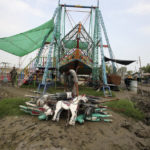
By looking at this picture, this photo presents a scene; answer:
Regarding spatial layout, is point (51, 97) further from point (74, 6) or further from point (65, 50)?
point (74, 6)

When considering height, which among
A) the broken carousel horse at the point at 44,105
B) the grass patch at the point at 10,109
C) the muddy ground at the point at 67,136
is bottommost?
the muddy ground at the point at 67,136

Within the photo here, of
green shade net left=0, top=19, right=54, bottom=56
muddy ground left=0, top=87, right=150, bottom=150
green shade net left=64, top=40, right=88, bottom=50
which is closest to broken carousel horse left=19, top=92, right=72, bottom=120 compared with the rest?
muddy ground left=0, top=87, right=150, bottom=150

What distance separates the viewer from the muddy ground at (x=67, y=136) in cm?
234

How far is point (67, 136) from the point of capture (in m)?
2.64

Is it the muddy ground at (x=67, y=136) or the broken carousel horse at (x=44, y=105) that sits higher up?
the broken carousel horse at (x=44, y=105)

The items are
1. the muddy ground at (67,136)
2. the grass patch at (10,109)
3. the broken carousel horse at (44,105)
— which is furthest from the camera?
the grass patch at (10,109)

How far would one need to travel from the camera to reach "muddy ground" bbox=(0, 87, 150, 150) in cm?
234

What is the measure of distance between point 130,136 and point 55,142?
1988 millimetres

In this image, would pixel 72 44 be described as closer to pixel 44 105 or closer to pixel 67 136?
pixel 44 105

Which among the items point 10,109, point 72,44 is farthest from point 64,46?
point 10,109

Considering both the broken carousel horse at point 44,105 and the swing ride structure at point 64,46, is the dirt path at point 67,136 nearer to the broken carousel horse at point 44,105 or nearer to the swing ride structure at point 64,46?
the broken carousel horse at point 44,105

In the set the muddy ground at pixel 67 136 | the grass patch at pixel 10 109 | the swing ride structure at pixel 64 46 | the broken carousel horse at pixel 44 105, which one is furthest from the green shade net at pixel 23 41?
the muddy ground at pixel 67 136

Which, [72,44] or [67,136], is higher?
[72,44]

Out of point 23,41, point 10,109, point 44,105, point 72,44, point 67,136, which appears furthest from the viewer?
point 72,44
